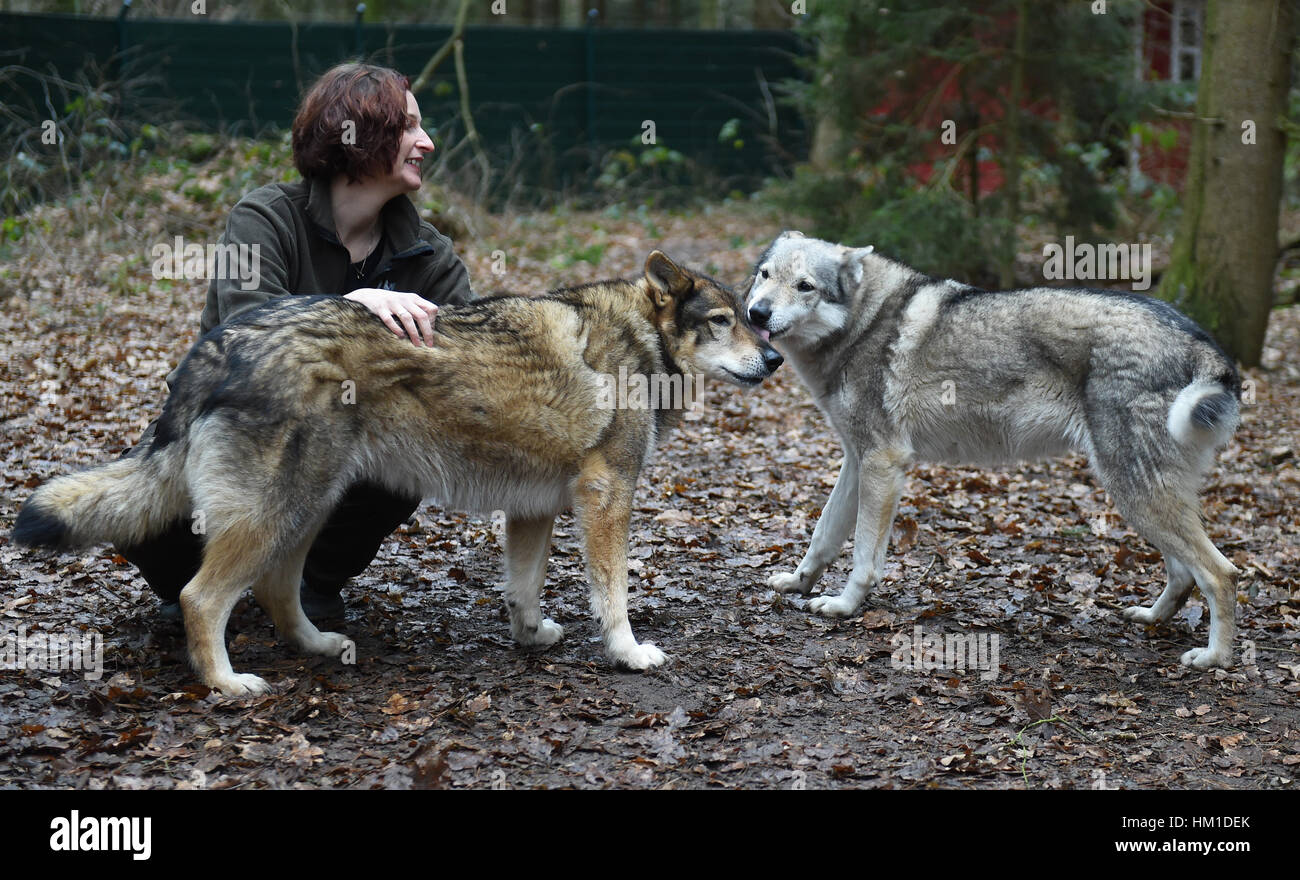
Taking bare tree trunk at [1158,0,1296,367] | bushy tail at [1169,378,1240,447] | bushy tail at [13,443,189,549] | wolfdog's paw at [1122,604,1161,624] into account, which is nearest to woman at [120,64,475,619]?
bushy tail at [13,443,189,549]

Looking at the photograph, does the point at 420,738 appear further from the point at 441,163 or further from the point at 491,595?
the point at 441,163

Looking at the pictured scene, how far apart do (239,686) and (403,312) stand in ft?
4.69

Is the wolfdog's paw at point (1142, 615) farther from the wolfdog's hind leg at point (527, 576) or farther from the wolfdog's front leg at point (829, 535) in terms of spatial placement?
the wolfdog's hind leg at point (527, 576)

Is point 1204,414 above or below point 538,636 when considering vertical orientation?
above

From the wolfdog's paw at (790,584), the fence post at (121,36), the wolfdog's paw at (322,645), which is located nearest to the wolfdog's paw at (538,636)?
the wolfdog's paw at (322,645)

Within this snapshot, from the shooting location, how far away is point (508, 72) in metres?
17.4

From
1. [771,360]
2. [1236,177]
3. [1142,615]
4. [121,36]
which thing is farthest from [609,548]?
[121,36]

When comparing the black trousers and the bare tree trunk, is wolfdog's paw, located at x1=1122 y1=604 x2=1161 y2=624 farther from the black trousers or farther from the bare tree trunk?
the bare tree trunk

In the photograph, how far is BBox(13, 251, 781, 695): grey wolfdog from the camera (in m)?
3.59

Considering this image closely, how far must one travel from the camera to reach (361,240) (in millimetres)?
4500

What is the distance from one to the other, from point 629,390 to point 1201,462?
2462mm

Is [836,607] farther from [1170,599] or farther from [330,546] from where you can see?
[330,546]
